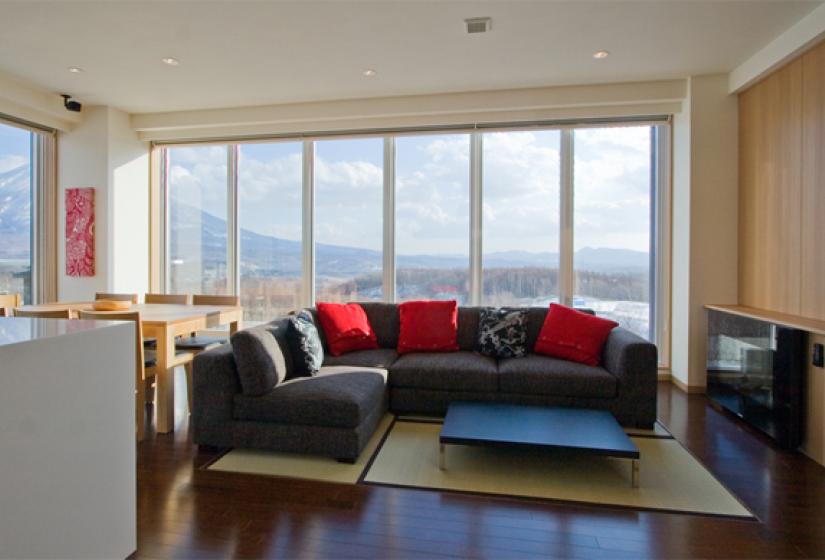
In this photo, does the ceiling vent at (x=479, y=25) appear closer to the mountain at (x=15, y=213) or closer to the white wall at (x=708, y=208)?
the white wall at (x=708, y=208)

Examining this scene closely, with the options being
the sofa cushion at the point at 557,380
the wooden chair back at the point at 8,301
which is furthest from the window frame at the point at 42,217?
the sofa cushion at the point at 557,380

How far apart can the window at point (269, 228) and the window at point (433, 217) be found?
1213 millimetres

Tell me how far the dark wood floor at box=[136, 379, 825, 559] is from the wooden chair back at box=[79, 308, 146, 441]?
0.50 metres

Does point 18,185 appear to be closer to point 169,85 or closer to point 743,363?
point 169,85

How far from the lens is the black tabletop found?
7.36ft

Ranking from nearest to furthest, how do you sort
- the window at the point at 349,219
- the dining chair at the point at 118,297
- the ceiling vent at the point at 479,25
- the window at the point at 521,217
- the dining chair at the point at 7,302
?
the ceiling vent at the point at 479,25
the dining chair at the point at 7,302
the dining chair at the point at 118,297
the window at the point at 521,217
the window at the point at 349,219

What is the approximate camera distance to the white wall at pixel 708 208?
3.78 meters

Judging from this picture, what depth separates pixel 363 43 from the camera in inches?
127

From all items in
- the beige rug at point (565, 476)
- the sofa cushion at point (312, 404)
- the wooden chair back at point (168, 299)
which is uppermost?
the wooden chair back at point (168, 299)

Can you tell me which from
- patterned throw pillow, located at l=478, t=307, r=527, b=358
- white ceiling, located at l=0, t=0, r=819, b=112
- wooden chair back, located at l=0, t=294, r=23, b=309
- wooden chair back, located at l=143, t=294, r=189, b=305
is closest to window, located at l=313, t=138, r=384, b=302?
white ceiling, located at l=0, t=0, r=819, b=112

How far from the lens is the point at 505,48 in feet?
10.9

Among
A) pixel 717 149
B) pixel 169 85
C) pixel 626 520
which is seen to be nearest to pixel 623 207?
pixel 717 149

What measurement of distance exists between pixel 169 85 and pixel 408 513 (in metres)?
4.23

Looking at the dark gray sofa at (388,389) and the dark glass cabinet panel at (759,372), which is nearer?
the dark gray sofa at (388,389)
